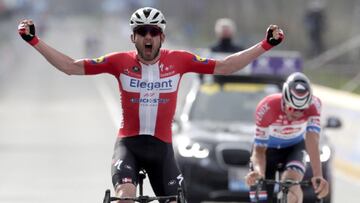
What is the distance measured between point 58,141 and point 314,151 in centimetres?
1678

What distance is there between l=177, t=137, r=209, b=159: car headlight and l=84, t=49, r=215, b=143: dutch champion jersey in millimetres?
5375

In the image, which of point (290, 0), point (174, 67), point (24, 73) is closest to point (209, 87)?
point (174, 67)

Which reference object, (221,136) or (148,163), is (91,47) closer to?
(221,136)

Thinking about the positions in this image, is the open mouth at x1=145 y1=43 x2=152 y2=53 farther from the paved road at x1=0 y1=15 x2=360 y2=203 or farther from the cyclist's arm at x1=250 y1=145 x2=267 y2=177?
the paved road at x1=0 y1=15 x2=360 y2=203

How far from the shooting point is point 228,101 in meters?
16.7

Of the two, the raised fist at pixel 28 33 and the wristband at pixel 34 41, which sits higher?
the raised fist at pixel 28 33

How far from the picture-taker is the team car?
15025 millimetres

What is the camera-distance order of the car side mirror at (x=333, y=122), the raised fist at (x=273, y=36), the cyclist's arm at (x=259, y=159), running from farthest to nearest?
the car side mirror at (x=333, y=122), the cyclist's arm at (x=259, y=159), the raised fist at (x=273, y=36)

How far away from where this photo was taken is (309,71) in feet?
118

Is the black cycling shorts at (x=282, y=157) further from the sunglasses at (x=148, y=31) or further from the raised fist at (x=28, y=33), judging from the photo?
the raised fist at (x=28, y=33)

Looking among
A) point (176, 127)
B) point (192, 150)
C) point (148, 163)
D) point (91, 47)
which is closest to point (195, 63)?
point (148, 163)

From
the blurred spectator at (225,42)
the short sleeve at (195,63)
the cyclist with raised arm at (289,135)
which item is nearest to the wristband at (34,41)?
the short sleeve at (195,63)

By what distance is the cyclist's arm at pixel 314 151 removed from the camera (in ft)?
36.2

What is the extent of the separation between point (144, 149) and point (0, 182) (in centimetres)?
997
